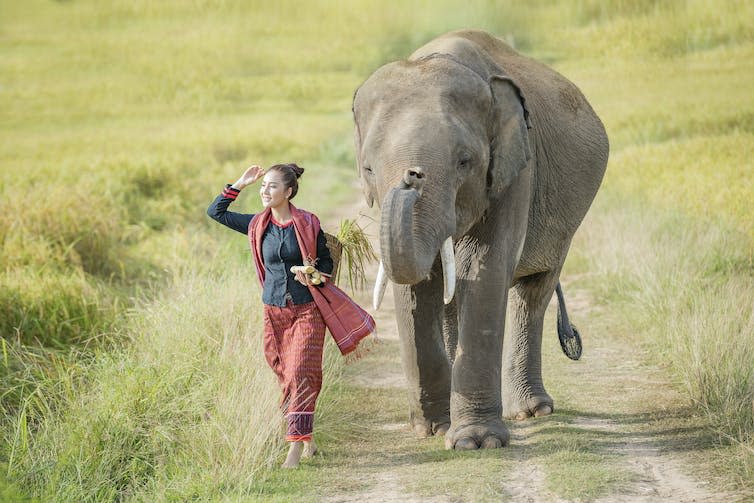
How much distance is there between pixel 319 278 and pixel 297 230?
0.29 meters

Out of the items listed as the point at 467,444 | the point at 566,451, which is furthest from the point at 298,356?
the point at 566,451

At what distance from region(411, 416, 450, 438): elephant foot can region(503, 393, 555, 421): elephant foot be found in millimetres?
744

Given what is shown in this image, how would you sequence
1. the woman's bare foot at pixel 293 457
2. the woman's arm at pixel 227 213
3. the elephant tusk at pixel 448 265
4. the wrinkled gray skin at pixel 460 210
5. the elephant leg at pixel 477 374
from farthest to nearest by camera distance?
the woman's arm at pixel 227 213, the elephant leg at pixel 477 374, the woman's bare foot at pixel 293 457, the elephant tusk at pixel 448 265, the wrinkled gray skin at pixel 460 210

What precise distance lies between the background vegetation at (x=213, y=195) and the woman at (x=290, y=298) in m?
0.20

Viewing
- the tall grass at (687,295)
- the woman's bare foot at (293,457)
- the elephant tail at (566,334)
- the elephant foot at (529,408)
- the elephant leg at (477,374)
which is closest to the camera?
the woman's bare foot at (293,457)

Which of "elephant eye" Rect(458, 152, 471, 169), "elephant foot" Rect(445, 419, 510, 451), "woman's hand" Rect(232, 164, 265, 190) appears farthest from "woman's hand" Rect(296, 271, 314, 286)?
"elephant foot" Rect(445, 419, 510, 451)

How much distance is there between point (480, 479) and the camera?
6227mm

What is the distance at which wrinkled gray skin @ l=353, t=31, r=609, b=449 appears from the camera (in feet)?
20.0

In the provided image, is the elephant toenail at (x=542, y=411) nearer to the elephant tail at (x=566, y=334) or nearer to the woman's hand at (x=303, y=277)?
the elephant tail at (x=566, y=334)

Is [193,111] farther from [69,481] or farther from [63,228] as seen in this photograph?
[69,481]

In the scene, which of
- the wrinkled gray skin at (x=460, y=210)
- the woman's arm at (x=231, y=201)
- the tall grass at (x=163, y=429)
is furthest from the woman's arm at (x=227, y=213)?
the tall grass at (x=163, y=429)

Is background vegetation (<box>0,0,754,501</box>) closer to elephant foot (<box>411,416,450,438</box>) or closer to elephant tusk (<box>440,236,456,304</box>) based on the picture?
elephant foot (<box>411,416,450,438</box>)

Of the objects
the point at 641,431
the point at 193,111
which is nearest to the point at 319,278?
the point at 641,431

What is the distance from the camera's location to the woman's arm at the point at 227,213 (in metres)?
6.88
